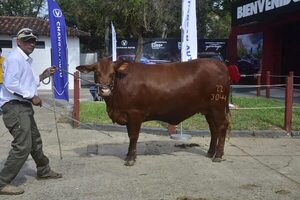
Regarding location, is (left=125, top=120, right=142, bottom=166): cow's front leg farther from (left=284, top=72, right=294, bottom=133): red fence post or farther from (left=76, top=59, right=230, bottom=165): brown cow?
(left=284, top=72, right=294, bottom=133): red fence post

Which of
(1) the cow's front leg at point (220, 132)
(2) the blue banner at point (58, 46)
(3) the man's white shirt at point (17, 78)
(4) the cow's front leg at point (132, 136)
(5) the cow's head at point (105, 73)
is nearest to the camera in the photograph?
(3) the man's white shirt at point (17, 78)

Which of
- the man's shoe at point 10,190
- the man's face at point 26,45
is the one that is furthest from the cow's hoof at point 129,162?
the man's face at point 26,45

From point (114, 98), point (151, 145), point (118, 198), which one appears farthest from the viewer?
point (151, 145)

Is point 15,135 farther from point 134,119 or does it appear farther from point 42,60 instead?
point 42,60

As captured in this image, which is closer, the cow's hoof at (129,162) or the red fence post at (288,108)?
the cow's hoof at (129,162)

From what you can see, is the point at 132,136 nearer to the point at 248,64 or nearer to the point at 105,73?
the point at 105,73

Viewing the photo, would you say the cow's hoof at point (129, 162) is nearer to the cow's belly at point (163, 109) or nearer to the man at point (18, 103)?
the cow's belly at point (163, 109)

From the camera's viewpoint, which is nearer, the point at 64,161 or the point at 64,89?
the point at 64,161

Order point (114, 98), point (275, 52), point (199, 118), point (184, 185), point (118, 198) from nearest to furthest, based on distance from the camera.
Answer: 1. point (118, 198)
2. point (184, 185)
3. point (114, 98)
4. point (199, 118)
5. point (275, 52)

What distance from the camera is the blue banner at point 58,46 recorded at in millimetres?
14219

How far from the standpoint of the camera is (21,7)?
5378 centimetres

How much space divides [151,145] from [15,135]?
3.85 meters

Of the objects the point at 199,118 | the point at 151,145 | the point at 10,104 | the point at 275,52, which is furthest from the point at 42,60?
the point at 10,104

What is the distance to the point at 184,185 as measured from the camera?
6.98 meters
